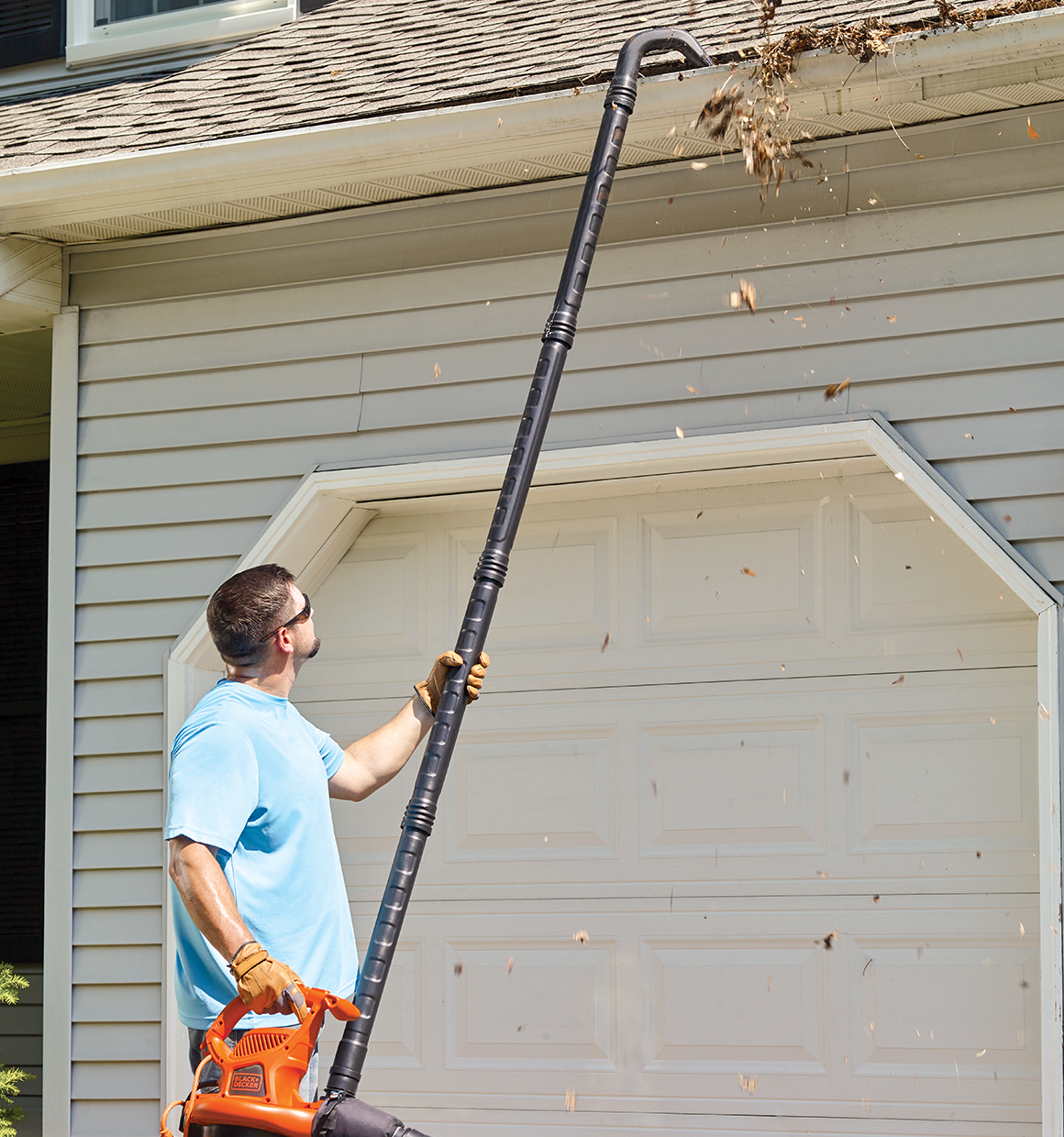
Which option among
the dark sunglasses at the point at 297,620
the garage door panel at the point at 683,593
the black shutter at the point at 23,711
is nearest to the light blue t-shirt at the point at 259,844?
the dark sunglasses at the point at 297,620

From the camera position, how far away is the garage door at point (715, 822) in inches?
175

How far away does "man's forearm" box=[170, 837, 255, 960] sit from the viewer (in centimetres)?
282

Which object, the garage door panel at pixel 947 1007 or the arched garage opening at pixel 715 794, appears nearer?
the garage door panel at pixel 947 1007

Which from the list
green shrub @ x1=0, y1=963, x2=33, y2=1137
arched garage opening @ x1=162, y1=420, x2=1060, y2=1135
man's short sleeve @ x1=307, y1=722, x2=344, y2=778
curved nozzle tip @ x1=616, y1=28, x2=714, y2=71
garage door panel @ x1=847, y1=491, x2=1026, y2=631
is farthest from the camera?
green shrub @ x1=0, y1=963, x2=33, y2=1137

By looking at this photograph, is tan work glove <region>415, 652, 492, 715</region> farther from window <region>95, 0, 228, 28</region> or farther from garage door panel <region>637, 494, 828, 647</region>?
window <region>95, 0, 228, 28</region>

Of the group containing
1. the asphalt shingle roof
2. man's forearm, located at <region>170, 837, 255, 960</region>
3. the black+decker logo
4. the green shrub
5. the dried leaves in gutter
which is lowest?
the green shrub

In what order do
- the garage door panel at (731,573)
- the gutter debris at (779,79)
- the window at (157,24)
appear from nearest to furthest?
the gutter debris at (779,79) → the garage door panel at (731,573) → the window at (157,24)

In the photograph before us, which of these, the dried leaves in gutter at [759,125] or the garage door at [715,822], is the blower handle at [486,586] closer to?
the dried leaves in gutter at [759,125]

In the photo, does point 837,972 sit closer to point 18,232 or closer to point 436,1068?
point 436,1068

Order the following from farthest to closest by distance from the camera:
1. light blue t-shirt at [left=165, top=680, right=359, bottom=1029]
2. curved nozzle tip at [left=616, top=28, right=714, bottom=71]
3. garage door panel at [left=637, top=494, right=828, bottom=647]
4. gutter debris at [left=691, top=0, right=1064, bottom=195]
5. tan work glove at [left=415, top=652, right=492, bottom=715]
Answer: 1. garage door panel at [left=637, top=494, right=828, bottom=647]
2. gutter debris at [left=691, top=0, right=1064, bottom=195]
3. curved nozzle tip at [left=616, top=28, right=714, bottom=71]
4. tan work glove at [left=415, top=652, right=492, bottom=715]
5. light blue t-shirt at [left=165, top=680, right=359, bottom=1029]

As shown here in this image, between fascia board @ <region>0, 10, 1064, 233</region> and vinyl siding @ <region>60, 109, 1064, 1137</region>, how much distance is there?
27 centimetres

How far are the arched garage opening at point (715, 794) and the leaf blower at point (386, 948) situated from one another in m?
1.41

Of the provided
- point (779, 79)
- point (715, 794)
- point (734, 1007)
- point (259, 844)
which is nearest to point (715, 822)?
point (715, 794)

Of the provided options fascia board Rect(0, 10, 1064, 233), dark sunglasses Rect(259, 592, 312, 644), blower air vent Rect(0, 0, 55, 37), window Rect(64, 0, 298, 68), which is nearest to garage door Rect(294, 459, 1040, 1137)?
fascia board Rect(0, 10, 1064, 233)
